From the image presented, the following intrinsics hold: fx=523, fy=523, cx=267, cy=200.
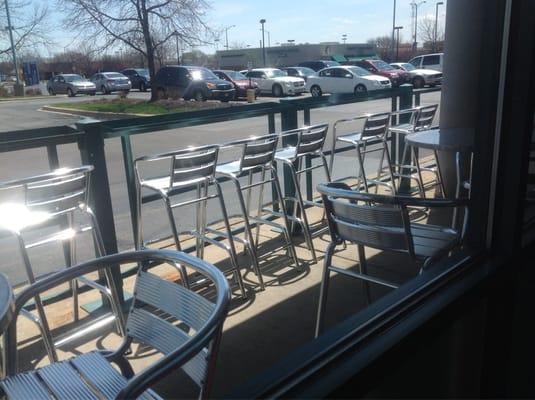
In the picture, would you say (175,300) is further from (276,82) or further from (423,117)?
(276,82)

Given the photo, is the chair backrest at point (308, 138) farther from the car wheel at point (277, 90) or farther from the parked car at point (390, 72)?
the car wheel at point (277, 90)

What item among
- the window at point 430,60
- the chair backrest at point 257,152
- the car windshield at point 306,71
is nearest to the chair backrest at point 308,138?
the chair backrest at point 257,152

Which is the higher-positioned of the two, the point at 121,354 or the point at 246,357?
the point at 121,354

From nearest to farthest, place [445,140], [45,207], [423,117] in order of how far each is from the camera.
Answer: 1. [45,207]
2. [445,140]
3. [423,117]

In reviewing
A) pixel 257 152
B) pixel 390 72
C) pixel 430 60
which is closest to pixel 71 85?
pixel 390 72

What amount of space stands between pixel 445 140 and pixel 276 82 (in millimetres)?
19323

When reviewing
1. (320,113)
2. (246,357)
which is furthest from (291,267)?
(320,113)

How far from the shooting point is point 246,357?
2482 mm

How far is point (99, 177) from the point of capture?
292cm

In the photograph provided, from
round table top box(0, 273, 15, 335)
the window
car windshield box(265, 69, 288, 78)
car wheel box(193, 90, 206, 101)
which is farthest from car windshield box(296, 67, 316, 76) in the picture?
round table top box(0, 273, 15, 335)

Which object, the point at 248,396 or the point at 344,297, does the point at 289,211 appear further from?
the point at 248,396

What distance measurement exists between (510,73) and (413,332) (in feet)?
2.66

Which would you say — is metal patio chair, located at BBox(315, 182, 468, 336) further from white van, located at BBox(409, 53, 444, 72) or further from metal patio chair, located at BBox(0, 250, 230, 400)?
white van, located at BBox(409, 53, 444, 72)

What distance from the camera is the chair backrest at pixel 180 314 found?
4.07 feet
